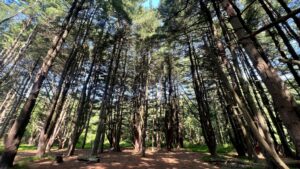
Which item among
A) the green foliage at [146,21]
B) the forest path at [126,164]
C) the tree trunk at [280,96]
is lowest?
the forest path at [126,164]

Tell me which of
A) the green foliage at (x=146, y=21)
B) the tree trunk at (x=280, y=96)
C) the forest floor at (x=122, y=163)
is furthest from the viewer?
the green foliage at (x=146, y=21)

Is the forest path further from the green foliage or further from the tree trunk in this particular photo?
the green foliage

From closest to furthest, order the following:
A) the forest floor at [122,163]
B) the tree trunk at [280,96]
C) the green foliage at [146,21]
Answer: the tree trunk at [280,96] < the forest floor at [122,163] < the green foliage at [146,21]

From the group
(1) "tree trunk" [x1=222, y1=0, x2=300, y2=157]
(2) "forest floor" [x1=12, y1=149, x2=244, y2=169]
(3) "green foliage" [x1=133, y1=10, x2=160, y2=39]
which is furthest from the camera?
(3) "green foliage" [x1=133, y1=10, x2=160, y2=39]

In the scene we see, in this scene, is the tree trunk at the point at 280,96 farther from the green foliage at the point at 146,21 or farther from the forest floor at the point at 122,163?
the green foliage at the point at 146,21

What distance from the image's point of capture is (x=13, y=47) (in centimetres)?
1962

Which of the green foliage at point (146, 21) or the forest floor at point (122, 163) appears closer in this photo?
the forest floor at point (122, 163)

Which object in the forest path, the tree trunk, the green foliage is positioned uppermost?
the green foliage

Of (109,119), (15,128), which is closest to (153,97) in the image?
(109,119)

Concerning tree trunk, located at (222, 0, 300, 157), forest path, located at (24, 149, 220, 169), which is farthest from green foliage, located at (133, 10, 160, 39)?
tree trunk, located at (222, 0, 300, 157)

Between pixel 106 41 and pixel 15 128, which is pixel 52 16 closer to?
pixel 106 41

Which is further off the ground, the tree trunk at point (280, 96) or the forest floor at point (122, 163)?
the tree trunk at point (280, 96)

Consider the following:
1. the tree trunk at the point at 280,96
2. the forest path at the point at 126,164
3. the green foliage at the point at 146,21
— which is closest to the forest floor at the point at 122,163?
the forest path at the point at 126,164

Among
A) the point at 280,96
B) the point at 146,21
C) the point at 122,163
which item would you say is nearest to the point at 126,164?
the point at 122,163
